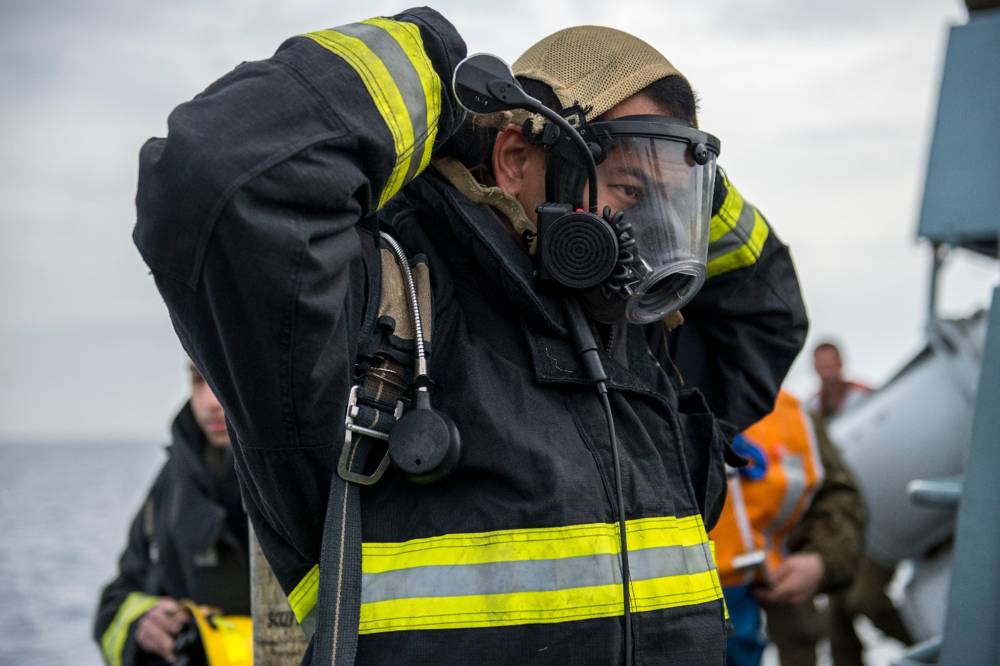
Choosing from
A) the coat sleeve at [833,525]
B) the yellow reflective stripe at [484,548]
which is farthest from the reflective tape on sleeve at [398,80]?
the coat sleeve at [833,525]

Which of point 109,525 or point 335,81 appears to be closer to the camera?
point 335,81

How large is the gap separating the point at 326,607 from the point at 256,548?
0.68 m

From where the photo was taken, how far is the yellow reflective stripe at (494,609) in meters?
1.80

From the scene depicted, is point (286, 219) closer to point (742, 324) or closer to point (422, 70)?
point (422, 70)

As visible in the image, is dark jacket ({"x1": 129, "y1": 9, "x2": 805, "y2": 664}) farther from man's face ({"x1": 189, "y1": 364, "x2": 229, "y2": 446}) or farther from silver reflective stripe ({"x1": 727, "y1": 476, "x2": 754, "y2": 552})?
silver reflective stripe ({"x1": 727, "y1": 476, "x2": 754, "y2": 552})

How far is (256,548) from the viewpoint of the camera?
7.94 feet

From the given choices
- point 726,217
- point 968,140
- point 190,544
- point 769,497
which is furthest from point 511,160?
point 769,497

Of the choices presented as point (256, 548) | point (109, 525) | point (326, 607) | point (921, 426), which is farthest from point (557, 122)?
point (109, 525)

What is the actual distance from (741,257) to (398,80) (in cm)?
103

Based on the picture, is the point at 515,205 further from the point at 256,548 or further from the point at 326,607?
the point at 256,548

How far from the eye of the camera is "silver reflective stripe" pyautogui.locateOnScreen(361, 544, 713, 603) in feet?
5.93

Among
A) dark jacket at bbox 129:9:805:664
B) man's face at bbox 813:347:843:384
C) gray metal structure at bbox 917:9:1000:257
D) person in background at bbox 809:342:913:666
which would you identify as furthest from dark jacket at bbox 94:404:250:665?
man's face at bbox 813:347:843:384

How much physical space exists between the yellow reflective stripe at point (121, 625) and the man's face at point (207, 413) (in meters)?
0.57

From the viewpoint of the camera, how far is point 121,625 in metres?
3.80
